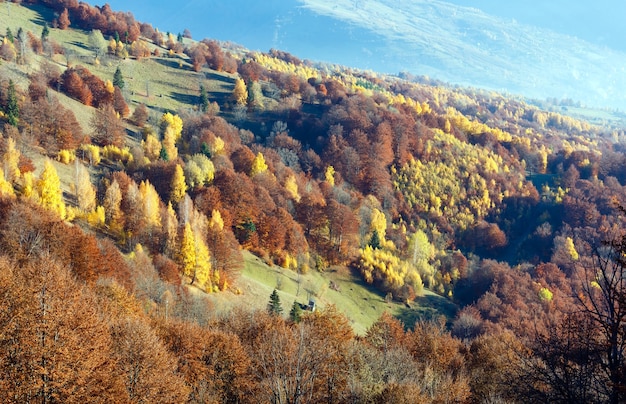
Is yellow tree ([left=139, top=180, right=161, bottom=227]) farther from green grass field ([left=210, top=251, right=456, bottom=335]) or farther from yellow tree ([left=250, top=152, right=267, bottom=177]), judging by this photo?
yellow tree ([left=250, top=152, right=267, bottom=177])

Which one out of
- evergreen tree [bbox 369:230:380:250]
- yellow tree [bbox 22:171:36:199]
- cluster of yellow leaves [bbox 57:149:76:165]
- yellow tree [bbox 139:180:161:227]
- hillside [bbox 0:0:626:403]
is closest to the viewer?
hillside [bbox 0:0:626:403]

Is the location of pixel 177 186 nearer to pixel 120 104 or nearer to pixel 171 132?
pixel 171 132

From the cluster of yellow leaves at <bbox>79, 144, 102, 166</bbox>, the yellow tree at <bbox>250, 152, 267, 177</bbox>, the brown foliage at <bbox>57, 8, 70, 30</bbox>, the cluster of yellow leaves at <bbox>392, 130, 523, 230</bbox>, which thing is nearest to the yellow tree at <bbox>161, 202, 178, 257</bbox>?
the cluster of yellow leaves at <bbox>79, 144, 102, 166</bbox>

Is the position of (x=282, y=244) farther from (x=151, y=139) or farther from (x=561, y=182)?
(x=561, y=182)

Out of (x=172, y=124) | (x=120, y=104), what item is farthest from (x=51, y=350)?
(x=120, y=104)

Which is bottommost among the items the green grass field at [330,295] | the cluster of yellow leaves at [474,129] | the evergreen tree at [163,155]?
the green grass field at [330,295]

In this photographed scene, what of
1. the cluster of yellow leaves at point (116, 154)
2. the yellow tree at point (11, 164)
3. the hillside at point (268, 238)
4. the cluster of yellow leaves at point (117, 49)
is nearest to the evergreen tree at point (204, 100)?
the hillside at point (268, 238)

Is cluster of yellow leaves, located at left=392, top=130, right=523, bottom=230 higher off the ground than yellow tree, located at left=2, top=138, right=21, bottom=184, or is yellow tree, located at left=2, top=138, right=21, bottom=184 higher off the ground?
cluster of yellow leaves, located at left=392, top=130, right=523, bottom=230

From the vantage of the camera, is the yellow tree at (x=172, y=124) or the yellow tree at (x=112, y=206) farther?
the yellow tree at (x=172, y=124)

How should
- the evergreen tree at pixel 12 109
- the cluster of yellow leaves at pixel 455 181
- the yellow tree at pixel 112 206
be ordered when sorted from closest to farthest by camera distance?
1. the yellow tree at pixel 112 206
2. the evergreen tree at pixel 12 109
3. the cluster of yellow leaves at pixel 455 181

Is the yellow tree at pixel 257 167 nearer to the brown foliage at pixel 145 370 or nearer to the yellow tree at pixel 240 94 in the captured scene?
the yellow tree at pixel 240 94
